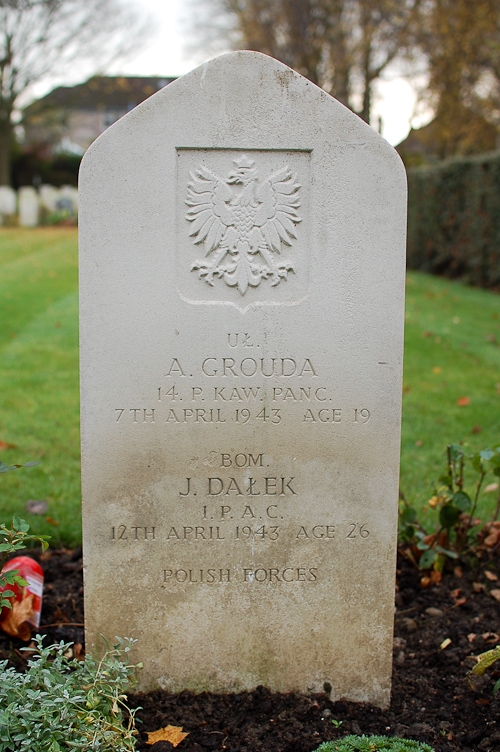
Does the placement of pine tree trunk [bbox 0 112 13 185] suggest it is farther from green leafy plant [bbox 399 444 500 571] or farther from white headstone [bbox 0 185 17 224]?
green leafy plant [bbox 399 444 500 571]

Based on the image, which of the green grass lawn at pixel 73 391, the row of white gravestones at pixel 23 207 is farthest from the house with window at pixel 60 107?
the green grass lawn at pixel 73 391

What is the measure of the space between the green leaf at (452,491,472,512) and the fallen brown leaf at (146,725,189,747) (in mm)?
1641

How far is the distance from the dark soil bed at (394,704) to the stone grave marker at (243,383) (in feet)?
0.31

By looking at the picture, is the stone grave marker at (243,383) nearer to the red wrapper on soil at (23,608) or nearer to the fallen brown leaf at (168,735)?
the fallen brown leaf at (168,735)

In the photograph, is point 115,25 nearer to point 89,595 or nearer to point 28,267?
point 28,267

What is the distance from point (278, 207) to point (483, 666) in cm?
183

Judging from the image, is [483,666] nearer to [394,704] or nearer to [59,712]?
[394,704]

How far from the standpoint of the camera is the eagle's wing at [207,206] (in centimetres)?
241

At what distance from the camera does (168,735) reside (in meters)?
2.34

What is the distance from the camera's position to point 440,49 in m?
18.8

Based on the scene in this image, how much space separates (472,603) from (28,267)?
12.9 meters

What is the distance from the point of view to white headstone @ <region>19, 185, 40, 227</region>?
75.0 feet

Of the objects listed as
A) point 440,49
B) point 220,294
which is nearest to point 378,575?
point 220,294

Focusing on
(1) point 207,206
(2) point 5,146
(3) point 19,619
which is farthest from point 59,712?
(2) point 5,146
